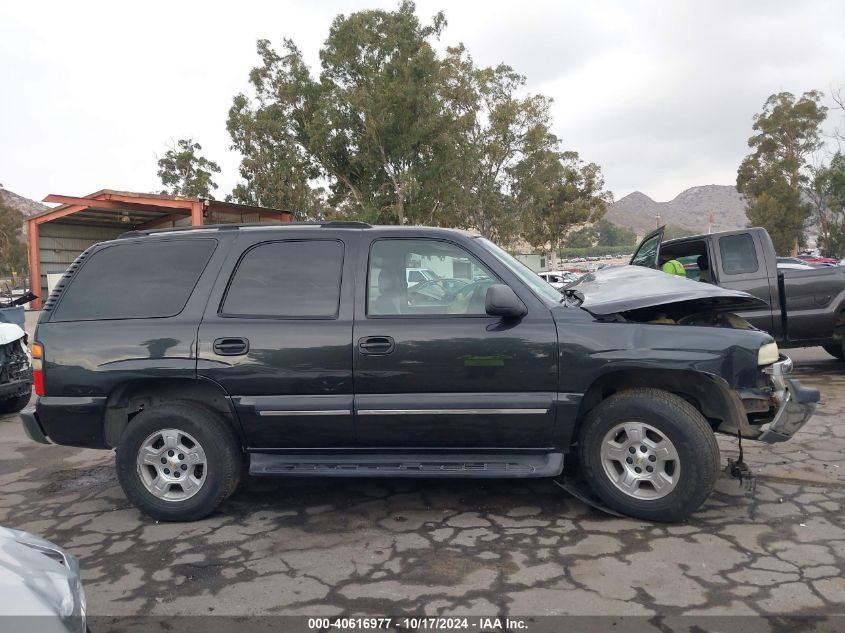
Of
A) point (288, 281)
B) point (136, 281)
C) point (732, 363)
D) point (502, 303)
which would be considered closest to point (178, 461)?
point (136, 281)

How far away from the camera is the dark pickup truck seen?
7488 mm

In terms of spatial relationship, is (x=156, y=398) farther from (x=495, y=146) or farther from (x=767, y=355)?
(x=495, y=146)

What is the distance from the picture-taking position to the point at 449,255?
407cm

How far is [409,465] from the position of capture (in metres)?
3.87

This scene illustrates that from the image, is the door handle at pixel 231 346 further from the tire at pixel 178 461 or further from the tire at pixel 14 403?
the tire at pixel 14 403

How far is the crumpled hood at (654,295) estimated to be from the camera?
383 cm

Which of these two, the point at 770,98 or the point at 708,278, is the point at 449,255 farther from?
the point at 770,98

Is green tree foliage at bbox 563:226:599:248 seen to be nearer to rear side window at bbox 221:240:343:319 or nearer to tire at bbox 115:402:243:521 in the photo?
rear side window at bbox 221:240:343:319

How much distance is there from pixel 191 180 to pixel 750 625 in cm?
3444

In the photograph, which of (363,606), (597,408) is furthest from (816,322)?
(363,606)

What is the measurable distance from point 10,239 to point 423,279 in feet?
188

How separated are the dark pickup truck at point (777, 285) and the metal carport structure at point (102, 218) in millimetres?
15581

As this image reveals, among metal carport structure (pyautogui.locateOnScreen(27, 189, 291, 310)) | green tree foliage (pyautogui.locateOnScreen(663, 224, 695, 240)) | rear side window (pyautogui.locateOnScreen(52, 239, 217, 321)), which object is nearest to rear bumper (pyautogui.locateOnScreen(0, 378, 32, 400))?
rear side window (pyautogui.locateOnScreen(52, 239, 217, 321))

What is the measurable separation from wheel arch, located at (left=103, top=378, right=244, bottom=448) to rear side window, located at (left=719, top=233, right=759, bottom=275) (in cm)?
633
